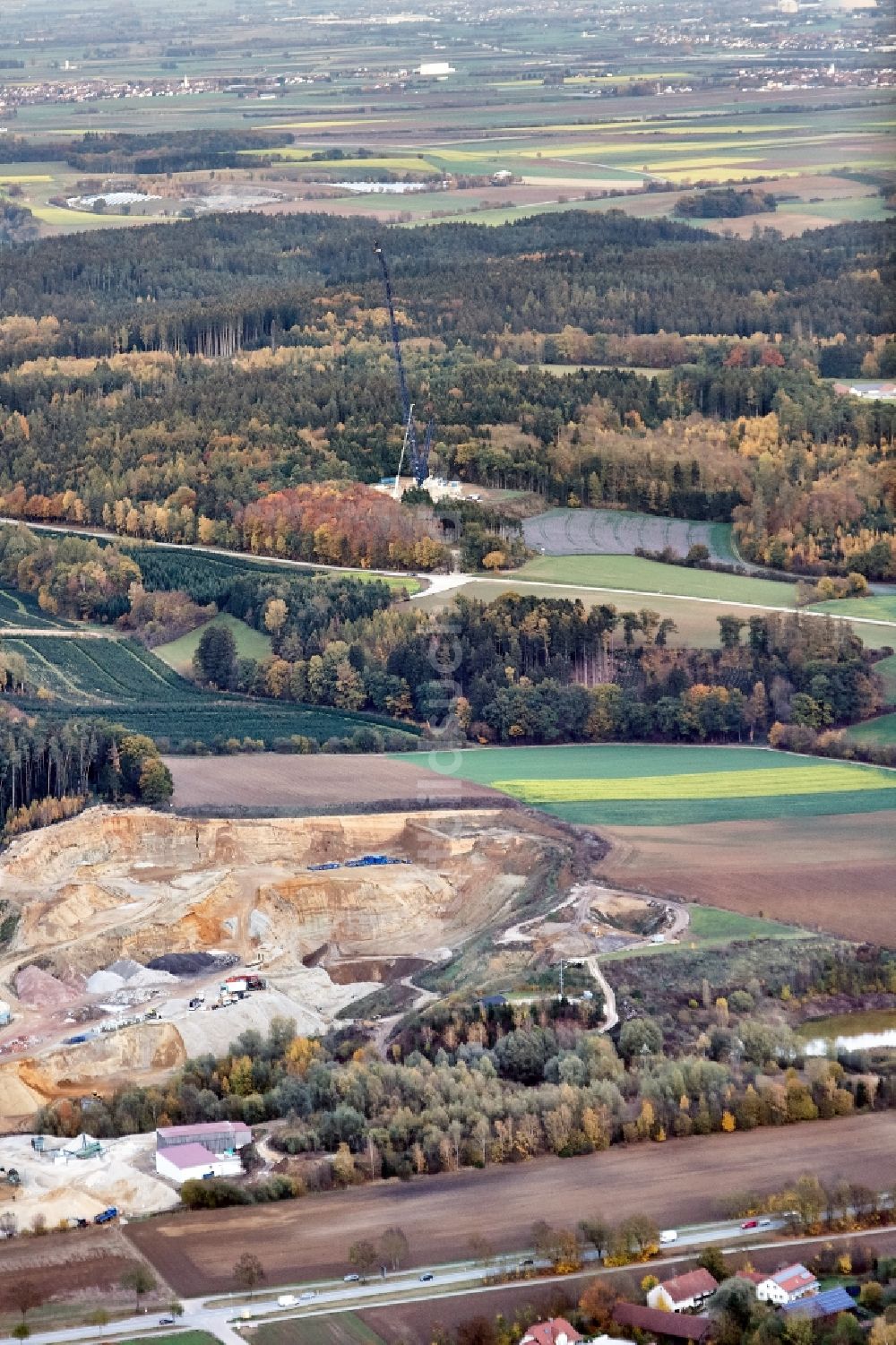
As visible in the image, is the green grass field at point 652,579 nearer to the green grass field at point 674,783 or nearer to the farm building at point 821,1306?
the green grass field at point 674,783

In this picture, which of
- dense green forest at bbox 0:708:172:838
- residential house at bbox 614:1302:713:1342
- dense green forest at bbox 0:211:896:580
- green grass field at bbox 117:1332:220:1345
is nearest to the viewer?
residential house at bbox 614:1302:713:1342

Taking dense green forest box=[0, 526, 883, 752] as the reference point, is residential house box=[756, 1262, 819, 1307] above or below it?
above

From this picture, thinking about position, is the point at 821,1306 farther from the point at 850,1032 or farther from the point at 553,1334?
the point at 850,1032

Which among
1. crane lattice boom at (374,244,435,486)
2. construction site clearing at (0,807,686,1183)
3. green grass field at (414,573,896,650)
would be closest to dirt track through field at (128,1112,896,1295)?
construction site clearing at (0,807,686,1183)

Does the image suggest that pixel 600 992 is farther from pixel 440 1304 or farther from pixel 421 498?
pixel 421 498

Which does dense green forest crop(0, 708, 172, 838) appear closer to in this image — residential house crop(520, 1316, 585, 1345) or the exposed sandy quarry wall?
the exposed sandy quarry wall

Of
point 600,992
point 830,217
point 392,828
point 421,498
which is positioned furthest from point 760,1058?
point 830,217

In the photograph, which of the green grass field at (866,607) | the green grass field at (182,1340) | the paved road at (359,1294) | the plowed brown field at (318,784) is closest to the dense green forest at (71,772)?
the plowed brown field at (318,784)
